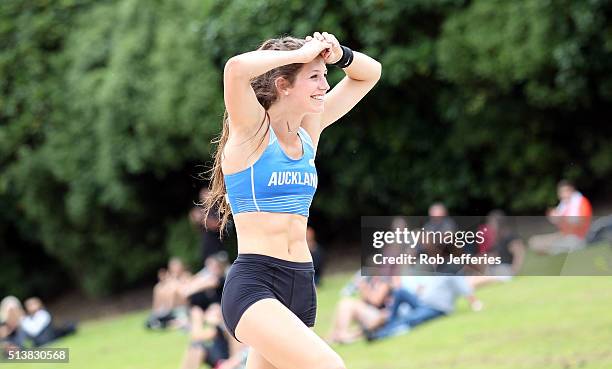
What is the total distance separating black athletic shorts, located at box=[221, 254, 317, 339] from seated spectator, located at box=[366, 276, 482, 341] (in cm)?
691

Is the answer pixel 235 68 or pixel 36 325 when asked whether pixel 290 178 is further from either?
pixel 36 325

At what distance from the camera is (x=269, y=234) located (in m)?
4.67

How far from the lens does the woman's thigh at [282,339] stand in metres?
4.35

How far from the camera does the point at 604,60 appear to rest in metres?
15.3

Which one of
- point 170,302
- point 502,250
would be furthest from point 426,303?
point 170,302

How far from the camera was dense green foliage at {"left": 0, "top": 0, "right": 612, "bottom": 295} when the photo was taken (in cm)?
1652

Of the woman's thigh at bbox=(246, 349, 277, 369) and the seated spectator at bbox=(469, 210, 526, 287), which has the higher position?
the woman's thigh at bbox=(246, 349, 277, 369)

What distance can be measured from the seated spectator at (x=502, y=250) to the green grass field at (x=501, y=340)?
0.17 metres

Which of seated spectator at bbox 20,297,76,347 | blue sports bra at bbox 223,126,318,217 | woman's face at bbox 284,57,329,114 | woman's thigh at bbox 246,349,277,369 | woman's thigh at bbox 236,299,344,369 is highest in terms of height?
woman's face at bbox 284,57,329,114

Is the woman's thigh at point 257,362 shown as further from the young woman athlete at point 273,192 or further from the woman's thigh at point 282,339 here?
the woman's thigh at point 282,339

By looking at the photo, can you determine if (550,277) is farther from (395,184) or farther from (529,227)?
(395,184)

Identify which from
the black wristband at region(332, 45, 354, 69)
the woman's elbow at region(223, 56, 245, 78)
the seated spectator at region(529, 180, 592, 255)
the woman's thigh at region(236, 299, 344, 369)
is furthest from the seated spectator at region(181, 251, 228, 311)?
the woman's elbow at region(223, 56, 245, 78)

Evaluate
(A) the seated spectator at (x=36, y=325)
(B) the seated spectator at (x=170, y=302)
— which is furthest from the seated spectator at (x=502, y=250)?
(A) the seated spectator at (x=36, y=325)

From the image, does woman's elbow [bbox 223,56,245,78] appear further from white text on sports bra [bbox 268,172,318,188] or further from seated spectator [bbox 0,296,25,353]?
seated spectator [bbox 0,296,25,353]
